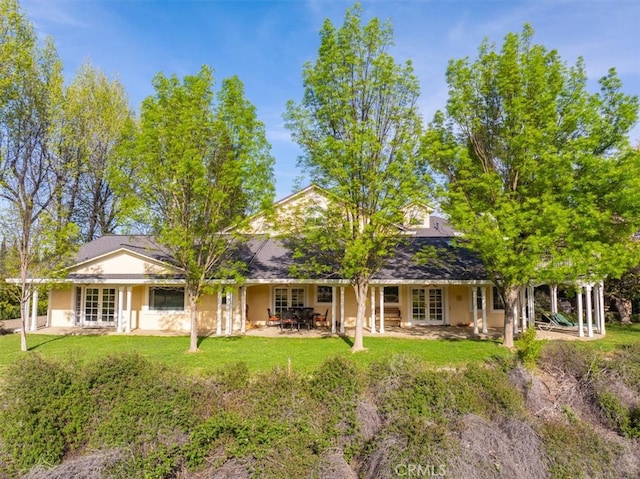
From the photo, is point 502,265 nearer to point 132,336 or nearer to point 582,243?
point 582,243

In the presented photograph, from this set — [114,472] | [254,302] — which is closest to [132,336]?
[254,302]

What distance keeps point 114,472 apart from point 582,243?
12.2 m

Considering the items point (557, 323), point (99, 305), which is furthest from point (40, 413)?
point (557, 323)

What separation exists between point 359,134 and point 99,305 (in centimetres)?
1438

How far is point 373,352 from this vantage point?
11969 millimetres

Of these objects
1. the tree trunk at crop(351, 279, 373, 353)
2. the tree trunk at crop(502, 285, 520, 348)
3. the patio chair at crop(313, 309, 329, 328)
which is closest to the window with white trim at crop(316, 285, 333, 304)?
the patio chair at crop(313, 309, 329, 328)

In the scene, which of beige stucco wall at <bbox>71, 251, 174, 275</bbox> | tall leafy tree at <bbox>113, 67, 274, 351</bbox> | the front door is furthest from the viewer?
the front door

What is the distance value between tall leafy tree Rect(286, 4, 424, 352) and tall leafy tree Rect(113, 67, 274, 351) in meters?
1.70

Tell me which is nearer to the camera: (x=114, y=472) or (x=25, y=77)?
(x=114, y=472)

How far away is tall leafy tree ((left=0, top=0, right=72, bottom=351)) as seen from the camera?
43.5 ft

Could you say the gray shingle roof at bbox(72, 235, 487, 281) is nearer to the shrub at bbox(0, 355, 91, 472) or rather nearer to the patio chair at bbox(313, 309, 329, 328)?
the patio chair at bbox(313, 309, 329, 328)

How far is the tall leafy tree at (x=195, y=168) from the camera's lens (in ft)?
37.7

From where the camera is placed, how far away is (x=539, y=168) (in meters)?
11.3

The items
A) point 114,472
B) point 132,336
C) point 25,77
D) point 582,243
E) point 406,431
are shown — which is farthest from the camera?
point 132,336
